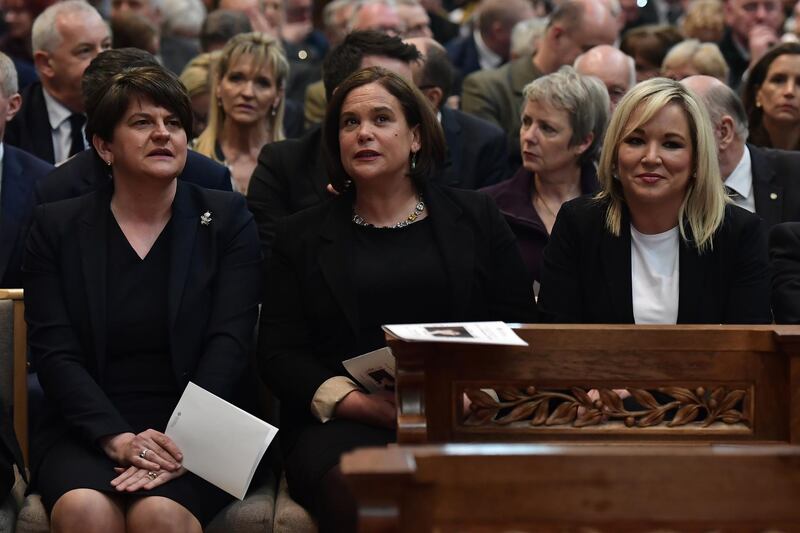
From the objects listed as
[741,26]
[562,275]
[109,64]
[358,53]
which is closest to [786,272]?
[562,275]

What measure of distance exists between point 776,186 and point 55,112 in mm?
3247

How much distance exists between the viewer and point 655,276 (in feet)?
13.2

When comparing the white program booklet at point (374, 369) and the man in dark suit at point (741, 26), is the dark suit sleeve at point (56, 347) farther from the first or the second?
the man in dark suit at point (741, 26)

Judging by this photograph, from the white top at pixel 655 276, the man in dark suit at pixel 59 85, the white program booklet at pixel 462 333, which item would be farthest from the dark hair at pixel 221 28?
the white program booklet at pixel 462 333

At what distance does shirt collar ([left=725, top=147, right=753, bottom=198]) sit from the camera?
5.07 metres

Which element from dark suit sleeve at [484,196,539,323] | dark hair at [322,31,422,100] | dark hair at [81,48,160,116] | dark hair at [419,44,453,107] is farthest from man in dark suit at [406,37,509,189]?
dark suit sleeve at [484,196,539,323]

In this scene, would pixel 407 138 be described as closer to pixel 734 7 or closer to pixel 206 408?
pixel 206 408

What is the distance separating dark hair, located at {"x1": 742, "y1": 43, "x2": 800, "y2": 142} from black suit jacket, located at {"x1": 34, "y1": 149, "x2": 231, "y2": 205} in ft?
9.22

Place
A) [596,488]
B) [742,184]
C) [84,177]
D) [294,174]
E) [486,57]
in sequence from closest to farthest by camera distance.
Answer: [596,488] → [84,177] → [294,174] → [742,184] → [486,57]

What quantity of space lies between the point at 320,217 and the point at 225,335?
49 centimetres

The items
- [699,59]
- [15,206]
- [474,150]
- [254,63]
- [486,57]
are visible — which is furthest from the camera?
[486,57]

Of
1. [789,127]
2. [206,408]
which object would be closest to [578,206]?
[206,408]

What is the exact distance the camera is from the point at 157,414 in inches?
154

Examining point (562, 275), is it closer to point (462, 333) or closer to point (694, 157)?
point (694, 157)
